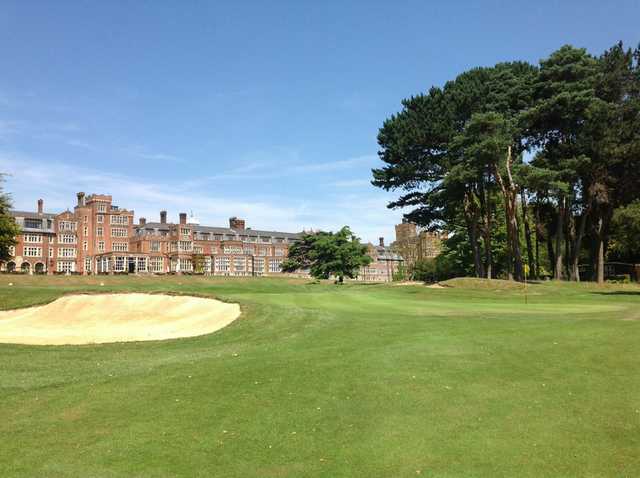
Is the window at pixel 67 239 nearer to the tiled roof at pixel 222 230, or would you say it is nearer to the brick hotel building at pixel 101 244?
the brick hotel building at pixel 101 244

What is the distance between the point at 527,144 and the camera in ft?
174

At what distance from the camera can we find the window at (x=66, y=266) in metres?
104

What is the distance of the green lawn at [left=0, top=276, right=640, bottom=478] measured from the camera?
6.82 metres

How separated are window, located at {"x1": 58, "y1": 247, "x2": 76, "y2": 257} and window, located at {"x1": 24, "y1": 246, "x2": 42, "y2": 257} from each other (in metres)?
3.57

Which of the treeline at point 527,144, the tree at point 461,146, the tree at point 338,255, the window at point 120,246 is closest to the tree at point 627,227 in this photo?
the treeline at point 527,144

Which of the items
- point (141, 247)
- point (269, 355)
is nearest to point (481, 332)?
point (269, 355)

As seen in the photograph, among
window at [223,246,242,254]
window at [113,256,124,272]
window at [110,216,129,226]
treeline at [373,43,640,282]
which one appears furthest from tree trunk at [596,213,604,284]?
window at [110,216,129,226]

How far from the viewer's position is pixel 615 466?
6.64m

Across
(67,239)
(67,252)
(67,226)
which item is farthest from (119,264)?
(67,226)

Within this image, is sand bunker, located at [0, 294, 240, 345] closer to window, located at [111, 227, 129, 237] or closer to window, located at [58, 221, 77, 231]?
window, located at [111, 227, 129, 237]

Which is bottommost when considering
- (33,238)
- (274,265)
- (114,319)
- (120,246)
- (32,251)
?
(114,319)

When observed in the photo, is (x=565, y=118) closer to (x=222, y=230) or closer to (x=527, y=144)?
(x=527, y=144)

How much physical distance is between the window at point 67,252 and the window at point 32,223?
637 centimetres

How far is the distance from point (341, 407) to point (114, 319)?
73.2 ft
